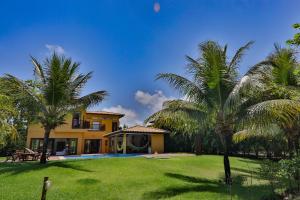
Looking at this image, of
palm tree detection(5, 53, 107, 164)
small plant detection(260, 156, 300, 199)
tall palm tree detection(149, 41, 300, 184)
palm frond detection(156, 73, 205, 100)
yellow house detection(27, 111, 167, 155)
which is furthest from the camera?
yellow house detection(27, 111, 167, 155)

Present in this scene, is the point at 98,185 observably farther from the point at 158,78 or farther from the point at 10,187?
the point at 158,78

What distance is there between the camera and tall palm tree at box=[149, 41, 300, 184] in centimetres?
1066

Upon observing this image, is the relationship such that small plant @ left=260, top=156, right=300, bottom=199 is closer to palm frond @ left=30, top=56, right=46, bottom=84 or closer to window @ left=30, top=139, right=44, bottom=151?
palm frond @ left=30, top=56, right=46, bottom=84

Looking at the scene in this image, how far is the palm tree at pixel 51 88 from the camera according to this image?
14.7 m

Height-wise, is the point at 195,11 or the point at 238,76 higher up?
the point at 195,11

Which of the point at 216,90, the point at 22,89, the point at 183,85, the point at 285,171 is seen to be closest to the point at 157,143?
the point at 22,89

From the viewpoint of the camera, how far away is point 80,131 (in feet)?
102

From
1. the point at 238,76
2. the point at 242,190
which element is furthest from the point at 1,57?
the point at 242,190

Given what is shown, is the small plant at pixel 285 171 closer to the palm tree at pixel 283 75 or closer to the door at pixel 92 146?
the palm tree at pixel 283 75

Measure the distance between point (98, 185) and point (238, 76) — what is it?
8.14 meters

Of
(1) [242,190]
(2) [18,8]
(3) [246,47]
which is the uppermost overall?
(2) [18,8]

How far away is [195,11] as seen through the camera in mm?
12586

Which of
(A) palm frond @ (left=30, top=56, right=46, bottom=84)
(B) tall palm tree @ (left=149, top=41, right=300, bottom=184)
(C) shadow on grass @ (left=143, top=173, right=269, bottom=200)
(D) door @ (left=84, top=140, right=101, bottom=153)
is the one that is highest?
(A) palm frond @ (left=30, top=56, right=46, bottom=84)

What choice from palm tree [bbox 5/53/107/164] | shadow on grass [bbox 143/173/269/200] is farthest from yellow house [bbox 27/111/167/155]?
shadow on grass [bbox 143/173/269/200]
